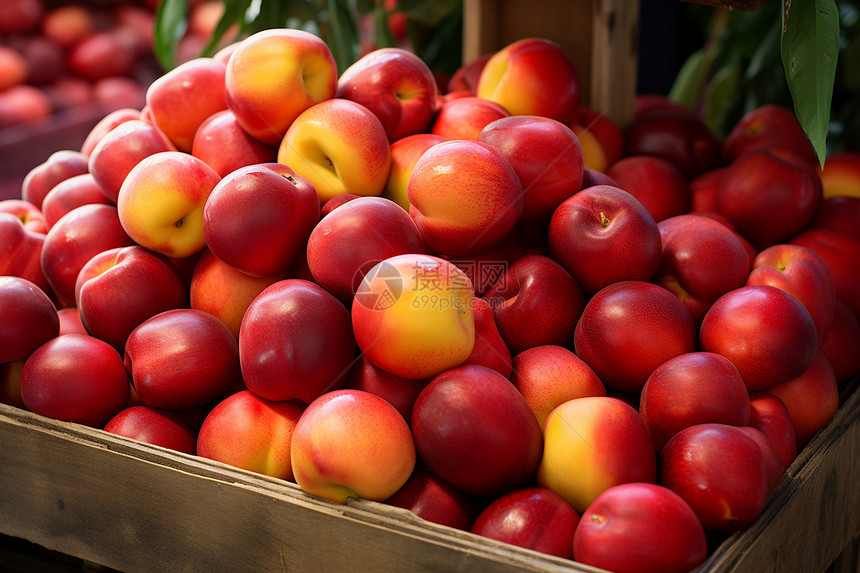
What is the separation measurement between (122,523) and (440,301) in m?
0.48

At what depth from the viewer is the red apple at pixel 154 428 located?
90 centimetres

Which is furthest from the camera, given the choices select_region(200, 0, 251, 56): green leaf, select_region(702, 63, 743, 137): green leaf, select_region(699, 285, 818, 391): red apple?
select_region(702, 63, 743, 137): green leaf

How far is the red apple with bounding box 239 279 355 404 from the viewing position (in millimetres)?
828

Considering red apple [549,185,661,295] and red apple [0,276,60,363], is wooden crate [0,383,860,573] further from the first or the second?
red apple [549,185,661,295]

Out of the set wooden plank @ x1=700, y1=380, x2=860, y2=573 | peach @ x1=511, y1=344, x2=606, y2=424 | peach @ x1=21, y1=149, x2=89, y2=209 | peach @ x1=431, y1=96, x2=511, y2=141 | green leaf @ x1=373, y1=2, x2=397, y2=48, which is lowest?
wooden plank @ x1=700, y1=380, x2=860, y2=573

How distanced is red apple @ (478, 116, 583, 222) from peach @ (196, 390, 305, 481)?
420mm

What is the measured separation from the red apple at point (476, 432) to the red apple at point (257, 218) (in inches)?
10.7

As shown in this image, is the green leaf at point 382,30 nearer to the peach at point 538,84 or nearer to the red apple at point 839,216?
the peach at point 538,84

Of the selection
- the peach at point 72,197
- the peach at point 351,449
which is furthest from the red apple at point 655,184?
the peach at point 72,197

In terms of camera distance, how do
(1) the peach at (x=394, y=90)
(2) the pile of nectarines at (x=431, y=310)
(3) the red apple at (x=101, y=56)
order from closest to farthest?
1. (2) the pile of nectarines at (x=431, y=310)
2. (1) the peach at (x=394, y=90)
3. (3) the red apple at (x=101, y=56)

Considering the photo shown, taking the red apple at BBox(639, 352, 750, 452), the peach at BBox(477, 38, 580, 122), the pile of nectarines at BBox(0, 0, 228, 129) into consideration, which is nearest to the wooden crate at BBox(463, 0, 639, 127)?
the peach at BBox(477, 38, 580, 122)

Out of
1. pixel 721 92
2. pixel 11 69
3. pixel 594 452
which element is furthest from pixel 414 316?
pixel 11 69

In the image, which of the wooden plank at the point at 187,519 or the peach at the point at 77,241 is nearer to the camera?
the wooden plank at the point at 187,519

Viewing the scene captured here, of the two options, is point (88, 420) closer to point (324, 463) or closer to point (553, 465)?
point (324, 463)
